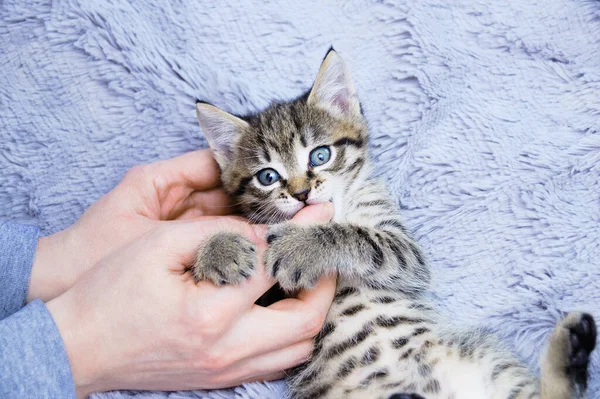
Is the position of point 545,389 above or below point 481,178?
below

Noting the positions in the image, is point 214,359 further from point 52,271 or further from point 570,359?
point 570,359

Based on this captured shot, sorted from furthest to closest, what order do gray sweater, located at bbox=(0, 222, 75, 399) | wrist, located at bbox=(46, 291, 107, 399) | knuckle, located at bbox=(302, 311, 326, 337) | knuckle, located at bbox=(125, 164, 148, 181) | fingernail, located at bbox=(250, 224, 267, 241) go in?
A: knuckle, located at bbox=(125, 164, 148, 181)
fingernail, located at bbox=(250, 224, 267, 241)
knuckle, located at bbox=(302, 311, 326, 337)
wrist, located at bbox=(46, 291, 107, 399)
gray sweater, located at bbox=(0, 222, 75, 399)

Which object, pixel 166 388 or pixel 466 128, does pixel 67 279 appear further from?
pixel 466 128

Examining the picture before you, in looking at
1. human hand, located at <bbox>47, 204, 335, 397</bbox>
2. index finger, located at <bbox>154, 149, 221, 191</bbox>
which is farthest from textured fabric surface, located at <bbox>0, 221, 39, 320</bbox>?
index finger, located at <bbox>154, 149, 221, 191</bbox>

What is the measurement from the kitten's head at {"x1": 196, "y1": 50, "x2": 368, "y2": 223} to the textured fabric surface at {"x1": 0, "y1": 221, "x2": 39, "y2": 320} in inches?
21.2

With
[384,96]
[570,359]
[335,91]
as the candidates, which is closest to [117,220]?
[335,91]

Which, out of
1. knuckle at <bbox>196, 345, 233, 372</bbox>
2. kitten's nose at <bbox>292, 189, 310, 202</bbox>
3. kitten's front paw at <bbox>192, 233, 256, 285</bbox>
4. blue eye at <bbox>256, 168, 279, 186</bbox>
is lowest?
knuckle at <bbox>196, 345, 233, 372</bbox>

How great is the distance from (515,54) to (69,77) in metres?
1.32

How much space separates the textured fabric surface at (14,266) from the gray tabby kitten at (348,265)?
463 millimetres

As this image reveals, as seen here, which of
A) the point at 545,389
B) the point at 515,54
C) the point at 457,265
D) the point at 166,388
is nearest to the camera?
the point at 545,389

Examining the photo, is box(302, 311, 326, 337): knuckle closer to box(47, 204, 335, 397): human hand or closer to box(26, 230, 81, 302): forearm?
box(47, 204, 335, 397): human hand

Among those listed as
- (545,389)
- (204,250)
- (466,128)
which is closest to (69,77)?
(204,250)

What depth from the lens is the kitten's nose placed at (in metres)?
1.42

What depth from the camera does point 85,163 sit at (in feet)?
5.46
